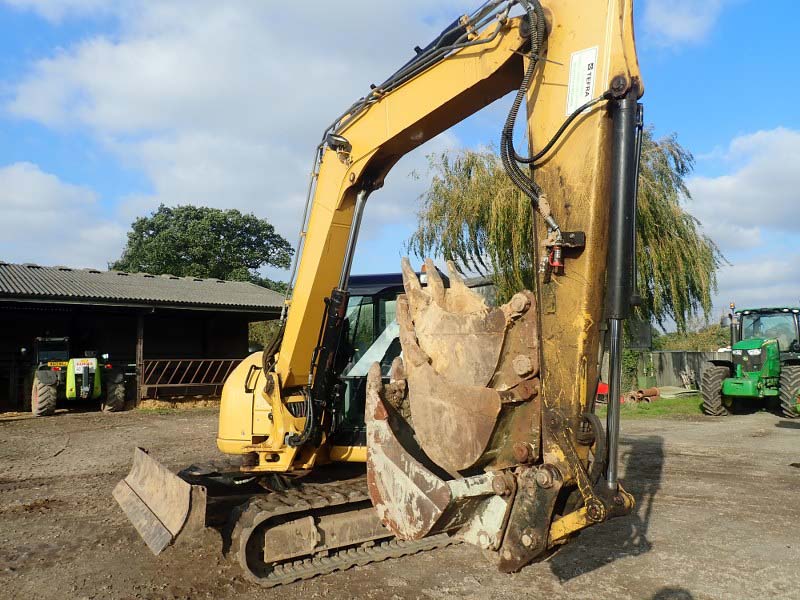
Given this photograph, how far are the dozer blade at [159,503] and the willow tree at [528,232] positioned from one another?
10585 millimetres

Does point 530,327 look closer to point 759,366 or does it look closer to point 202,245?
point 759,366

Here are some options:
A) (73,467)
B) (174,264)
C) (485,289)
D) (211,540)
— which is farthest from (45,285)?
(174,264)

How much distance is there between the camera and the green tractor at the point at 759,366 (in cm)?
1392

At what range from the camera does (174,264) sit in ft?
128

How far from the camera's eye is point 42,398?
15.0 metres

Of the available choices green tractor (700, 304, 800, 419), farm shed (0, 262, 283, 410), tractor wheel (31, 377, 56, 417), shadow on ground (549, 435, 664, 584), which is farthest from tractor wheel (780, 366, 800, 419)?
tractor wheel (31, 377, 56, 417)

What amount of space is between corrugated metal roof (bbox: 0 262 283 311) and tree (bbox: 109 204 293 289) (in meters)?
16.6

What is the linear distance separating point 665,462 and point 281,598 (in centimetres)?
624

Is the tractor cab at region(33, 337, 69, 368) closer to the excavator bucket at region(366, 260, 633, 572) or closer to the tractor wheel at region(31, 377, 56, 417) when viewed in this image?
the tractor wheel at region(31, 377, 56, 417)

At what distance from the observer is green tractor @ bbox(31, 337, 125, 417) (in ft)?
49.5

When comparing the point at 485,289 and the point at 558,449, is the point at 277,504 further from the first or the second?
the point at 485,289

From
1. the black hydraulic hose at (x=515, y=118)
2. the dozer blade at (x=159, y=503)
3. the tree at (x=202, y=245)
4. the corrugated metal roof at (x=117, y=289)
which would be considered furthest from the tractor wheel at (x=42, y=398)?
the tree at (x=202, y=245)

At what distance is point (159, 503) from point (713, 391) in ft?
42.4

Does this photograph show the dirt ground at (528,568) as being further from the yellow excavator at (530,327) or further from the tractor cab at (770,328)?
the tractor cab at (770,328)
